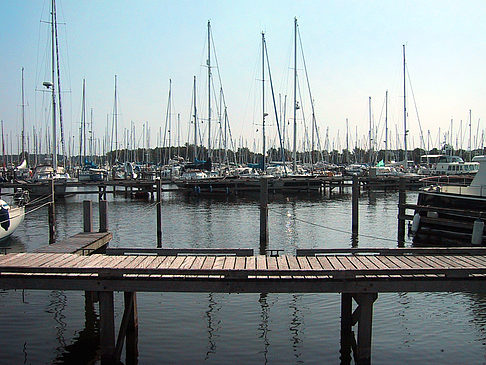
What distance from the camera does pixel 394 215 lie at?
3656 centimetres

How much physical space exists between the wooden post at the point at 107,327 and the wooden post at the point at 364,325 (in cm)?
486

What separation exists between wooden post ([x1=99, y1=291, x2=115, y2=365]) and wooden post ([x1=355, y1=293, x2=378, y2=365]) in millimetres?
4864

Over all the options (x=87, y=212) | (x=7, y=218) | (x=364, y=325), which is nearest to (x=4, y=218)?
(x=7, y=218)

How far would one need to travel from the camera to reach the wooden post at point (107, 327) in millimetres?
9367

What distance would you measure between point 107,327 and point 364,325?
5.04m

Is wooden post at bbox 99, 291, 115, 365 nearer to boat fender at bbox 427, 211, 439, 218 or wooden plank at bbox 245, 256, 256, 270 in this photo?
wooden plank at bbox 245, 256, 256, 270

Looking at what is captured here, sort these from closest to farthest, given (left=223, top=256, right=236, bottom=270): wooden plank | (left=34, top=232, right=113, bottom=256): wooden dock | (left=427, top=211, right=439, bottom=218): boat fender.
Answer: (left=223, top=256, right=236, bottom=270): wooden plank → (left=34, top=232, right=113, bottom=256): wooden dock → (left=427, top=211, right=439, bottom=218): boat fender

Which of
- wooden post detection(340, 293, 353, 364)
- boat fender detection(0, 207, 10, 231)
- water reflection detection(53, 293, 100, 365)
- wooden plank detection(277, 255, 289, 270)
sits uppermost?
wooden plank detection(277, 255, 289, 270)

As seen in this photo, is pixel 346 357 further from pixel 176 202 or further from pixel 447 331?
pixel 176 202

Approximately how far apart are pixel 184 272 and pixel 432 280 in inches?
188

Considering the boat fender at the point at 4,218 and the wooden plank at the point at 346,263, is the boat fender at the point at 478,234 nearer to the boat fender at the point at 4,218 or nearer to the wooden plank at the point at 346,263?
the wooden plank at the point at 346,263

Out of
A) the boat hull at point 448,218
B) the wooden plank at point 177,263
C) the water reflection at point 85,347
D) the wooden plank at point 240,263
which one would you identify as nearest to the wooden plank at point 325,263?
the wooden plank at point 240,263

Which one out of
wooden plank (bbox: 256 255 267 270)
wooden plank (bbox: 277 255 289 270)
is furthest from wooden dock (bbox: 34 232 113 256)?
wooden plank (bbox: 277 255 289 270)

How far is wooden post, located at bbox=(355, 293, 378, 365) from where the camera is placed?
9180mm
